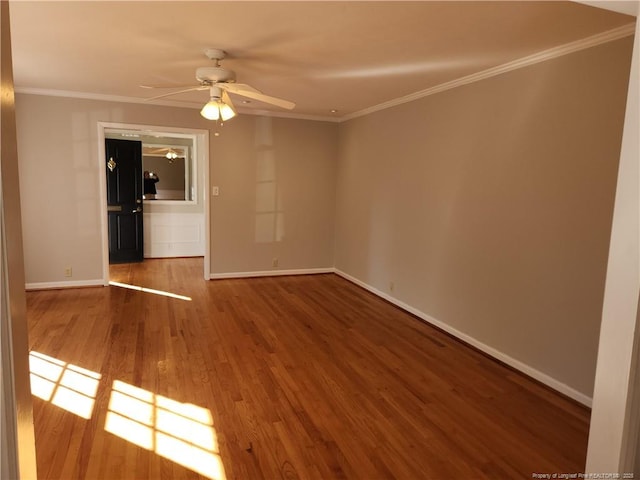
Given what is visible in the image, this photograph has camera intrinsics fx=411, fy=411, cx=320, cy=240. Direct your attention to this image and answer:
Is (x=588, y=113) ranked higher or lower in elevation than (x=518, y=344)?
higher

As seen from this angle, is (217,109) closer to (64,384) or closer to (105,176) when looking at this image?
(64,384)

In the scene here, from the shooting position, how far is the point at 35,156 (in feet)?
15.8

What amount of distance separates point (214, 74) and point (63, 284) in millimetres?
3668

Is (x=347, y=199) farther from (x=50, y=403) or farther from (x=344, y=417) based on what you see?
(x=50, y=403)

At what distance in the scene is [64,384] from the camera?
2.78 m

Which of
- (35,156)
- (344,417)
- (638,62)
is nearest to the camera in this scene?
(638,62)

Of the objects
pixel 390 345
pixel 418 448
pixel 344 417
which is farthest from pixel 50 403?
pixel 390 345

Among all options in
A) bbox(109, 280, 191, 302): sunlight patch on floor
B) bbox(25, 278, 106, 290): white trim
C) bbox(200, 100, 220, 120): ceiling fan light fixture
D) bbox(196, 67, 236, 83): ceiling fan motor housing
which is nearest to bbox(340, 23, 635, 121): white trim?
bbox(196, 67, 236, 83): ceiling fan motor housing

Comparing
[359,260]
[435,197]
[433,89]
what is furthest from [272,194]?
[433,89]

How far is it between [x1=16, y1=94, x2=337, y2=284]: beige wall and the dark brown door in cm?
158

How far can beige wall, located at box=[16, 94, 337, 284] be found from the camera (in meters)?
4.85

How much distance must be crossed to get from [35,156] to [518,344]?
17.9 feet

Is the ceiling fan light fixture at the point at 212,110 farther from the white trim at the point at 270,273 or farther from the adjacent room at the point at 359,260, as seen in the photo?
the white trim at the point at 270,273

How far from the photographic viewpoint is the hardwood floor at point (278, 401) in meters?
2.08
